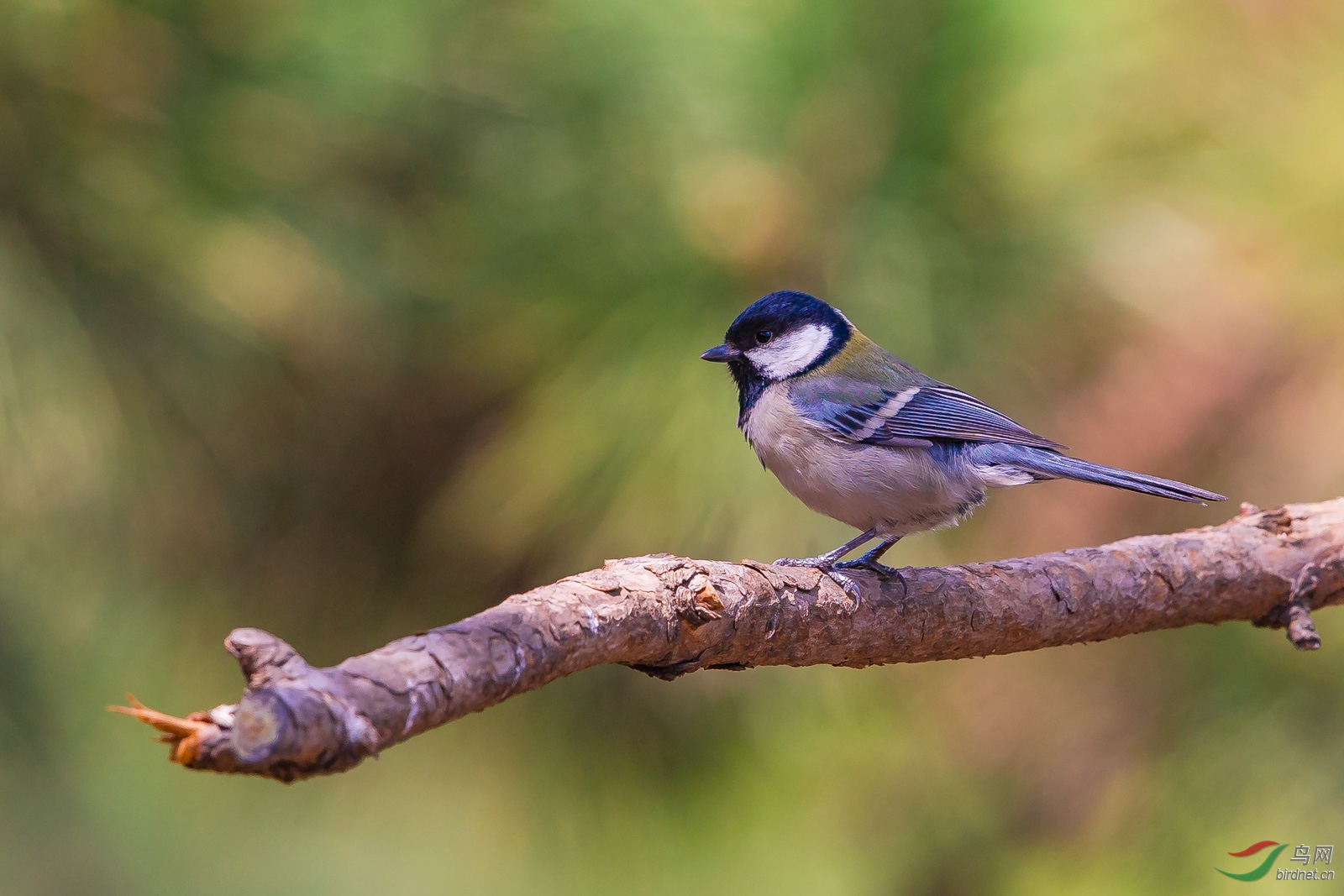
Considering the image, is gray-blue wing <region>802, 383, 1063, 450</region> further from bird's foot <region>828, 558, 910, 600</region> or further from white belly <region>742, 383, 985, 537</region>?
bird's foot <region>828, 558, 910, 600</region>

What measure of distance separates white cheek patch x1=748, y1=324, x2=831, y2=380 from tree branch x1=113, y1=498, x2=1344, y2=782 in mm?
322

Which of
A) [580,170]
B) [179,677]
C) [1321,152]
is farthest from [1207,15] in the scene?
[179,677]

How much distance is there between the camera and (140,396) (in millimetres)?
1174

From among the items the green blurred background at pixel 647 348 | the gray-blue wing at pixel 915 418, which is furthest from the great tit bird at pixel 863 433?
the green blurred background at pixel 647 348

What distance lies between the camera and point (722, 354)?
1.14 m

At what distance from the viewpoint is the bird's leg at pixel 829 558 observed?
2.89ft

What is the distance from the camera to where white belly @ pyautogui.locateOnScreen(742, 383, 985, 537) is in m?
1.05

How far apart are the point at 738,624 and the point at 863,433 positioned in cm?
44

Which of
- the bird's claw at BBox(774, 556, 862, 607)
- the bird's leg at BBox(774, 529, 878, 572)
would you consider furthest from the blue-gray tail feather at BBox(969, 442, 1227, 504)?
the bird's claw at BBox(774, 556, 862, 607)

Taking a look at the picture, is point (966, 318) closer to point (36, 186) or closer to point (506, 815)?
point (506, 815)

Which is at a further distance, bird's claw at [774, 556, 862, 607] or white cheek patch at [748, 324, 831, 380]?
white cheek patch at [748, 324, 831, 380]

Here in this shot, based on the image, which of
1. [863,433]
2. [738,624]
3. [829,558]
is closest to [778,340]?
[863,433]

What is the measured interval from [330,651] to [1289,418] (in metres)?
1.16

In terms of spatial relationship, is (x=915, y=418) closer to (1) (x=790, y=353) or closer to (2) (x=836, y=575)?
(1) (x=790, y=353)
